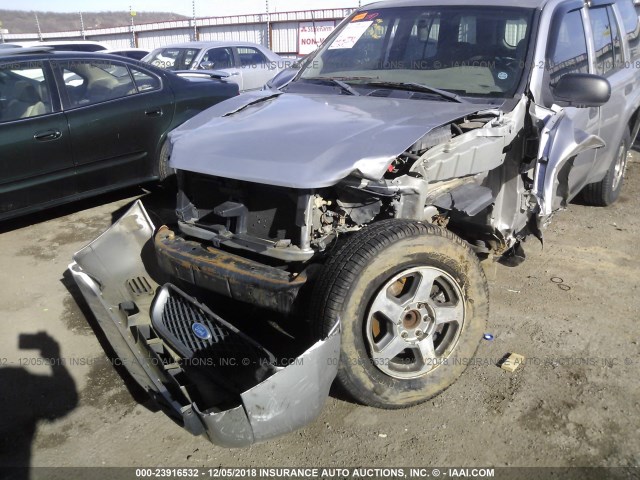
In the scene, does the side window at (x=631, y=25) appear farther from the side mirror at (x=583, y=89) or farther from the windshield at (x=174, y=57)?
the windshield at (x=174, y=57)

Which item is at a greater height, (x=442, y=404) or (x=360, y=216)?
(x=360, y=216)

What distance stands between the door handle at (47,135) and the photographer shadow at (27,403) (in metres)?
2.11

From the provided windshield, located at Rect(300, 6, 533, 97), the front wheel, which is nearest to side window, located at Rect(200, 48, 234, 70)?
the front wheel

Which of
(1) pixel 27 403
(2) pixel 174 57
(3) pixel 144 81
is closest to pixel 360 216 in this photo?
(1) pixel 27 403

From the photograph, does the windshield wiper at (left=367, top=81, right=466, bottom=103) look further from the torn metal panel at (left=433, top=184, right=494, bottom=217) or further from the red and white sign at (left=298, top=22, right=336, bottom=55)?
the red and white sign at (left=298, top=22, right=336, bottom=55)

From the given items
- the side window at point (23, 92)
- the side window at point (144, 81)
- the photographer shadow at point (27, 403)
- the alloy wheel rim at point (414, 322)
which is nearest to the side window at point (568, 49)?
the alloy wheel rim at point (414, 322)

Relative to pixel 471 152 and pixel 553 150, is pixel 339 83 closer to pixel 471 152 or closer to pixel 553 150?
pixel 471 152

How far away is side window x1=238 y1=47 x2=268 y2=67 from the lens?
1055 centimetres

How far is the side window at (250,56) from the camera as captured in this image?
34.6 ft

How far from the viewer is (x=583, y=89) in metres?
3.29

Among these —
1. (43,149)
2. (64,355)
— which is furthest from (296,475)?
(43,149)

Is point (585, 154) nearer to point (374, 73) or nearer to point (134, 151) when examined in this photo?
point (374, 73)

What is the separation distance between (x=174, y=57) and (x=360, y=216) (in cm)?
846

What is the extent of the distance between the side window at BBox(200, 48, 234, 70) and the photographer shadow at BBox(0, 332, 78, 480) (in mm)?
7620
